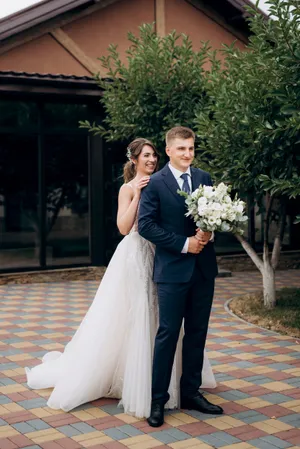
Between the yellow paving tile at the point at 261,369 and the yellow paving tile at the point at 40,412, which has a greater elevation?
the yellow paving tile at the point at 261,369

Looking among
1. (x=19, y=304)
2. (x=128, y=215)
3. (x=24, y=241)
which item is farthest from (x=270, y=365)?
(x=24, y=241)

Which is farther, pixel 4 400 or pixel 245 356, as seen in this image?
pixel 245 356

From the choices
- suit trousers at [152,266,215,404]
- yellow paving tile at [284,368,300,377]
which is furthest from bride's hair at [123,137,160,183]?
yellow paving tile at [284,368,300,377]

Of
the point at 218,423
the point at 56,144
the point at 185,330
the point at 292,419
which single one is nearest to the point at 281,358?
the point at 292,419

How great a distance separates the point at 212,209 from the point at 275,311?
446 cm

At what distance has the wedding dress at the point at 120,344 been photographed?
4.99 metres

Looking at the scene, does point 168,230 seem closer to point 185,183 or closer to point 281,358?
point 185,183

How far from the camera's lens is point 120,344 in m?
5.32

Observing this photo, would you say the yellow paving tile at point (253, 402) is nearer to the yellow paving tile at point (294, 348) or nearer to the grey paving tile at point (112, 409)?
the grey paving tile at point (112, 409)

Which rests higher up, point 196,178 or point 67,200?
point 67,200

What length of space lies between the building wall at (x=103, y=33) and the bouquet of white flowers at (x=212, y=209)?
26.7 ft

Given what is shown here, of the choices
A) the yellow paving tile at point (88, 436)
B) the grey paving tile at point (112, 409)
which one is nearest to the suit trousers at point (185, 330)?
the grey paving tile at point (112, 409)

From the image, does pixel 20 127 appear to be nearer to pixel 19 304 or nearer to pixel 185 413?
pixel 19 304

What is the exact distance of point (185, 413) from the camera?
4996mm
